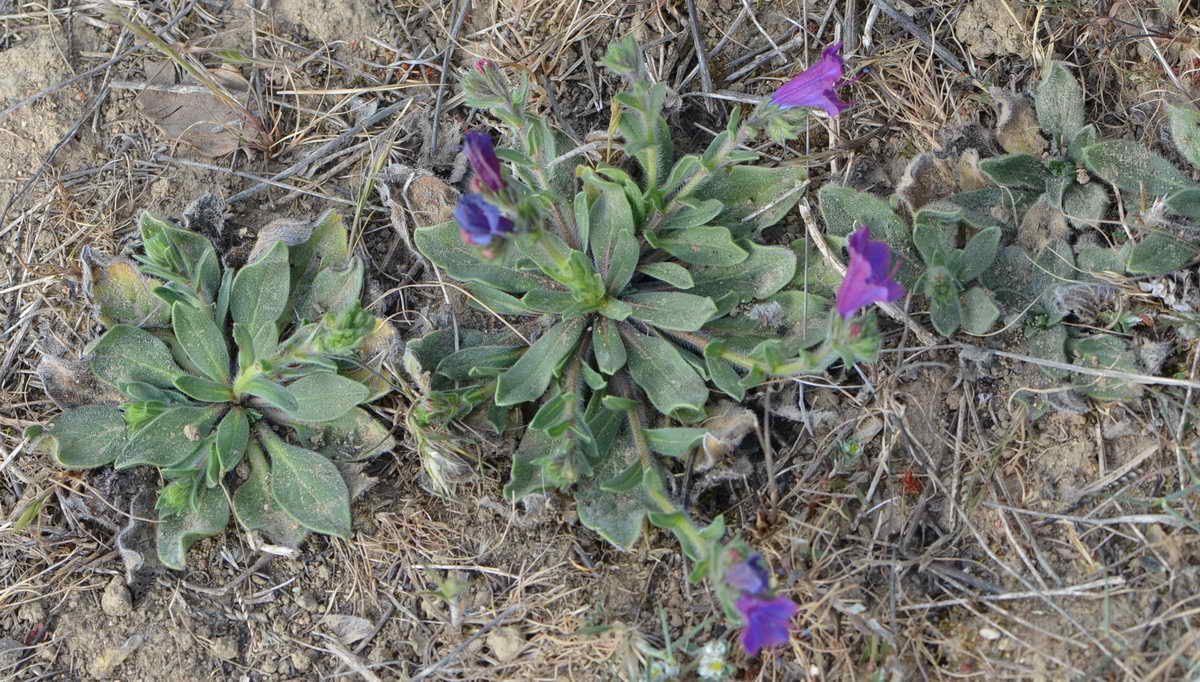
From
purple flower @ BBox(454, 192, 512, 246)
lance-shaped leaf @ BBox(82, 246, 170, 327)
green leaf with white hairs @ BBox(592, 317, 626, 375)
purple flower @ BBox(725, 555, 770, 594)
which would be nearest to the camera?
purple flower @ BBox(725, 555, 770, 594)

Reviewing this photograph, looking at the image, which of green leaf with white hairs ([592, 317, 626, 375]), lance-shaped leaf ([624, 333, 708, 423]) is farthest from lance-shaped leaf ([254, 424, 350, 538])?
lance-shaped leaf ([624, 333, 708, 423])

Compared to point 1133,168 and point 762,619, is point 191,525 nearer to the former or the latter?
point 762,619

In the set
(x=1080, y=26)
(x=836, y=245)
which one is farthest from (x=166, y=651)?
(x=1080, y=26)

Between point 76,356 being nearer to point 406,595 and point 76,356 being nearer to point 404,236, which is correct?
point 404,236

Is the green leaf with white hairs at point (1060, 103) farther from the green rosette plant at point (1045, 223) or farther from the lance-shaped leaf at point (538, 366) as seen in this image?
the lance-shaped leaf at point (538, 366)

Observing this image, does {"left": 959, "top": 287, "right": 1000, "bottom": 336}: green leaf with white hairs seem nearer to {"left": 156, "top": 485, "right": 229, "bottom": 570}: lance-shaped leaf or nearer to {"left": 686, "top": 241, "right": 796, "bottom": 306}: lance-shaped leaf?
{"left": 686, "top": 241, "right": 796, "bottom": 306}: lance-shaped leaf

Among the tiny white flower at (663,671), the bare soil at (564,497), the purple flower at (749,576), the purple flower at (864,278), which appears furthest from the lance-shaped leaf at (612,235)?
the tiny white flower at (663,671)

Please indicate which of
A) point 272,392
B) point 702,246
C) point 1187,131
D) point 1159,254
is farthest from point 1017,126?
point 272,392
